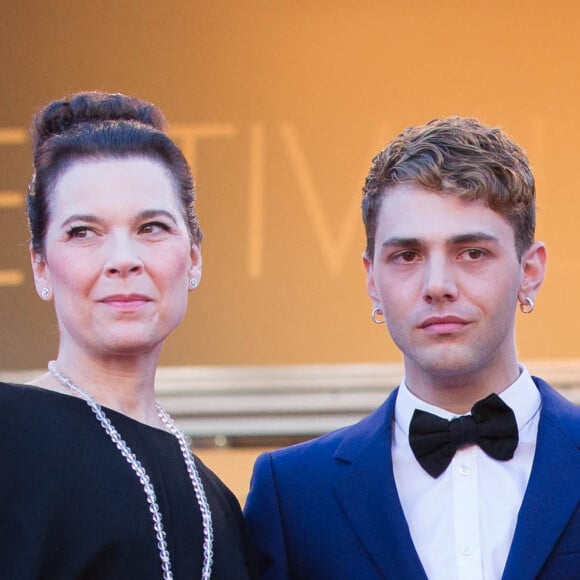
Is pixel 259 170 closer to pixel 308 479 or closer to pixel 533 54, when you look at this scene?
pixel 533 54

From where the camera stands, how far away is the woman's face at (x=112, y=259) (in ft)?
9.70

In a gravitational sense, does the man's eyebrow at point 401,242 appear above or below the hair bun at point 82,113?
below

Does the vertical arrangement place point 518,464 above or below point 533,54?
below

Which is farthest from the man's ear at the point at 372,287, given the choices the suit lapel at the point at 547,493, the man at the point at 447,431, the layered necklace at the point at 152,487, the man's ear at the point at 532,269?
the layered necklace at the point at 152,487

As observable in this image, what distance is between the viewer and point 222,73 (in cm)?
559

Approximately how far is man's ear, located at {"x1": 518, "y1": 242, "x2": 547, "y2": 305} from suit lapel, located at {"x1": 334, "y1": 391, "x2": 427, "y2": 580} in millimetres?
410

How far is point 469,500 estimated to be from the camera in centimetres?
307

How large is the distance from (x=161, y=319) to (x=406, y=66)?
2.76 metres

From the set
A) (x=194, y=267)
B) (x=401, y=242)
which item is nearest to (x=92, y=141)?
(x=194, y=267)

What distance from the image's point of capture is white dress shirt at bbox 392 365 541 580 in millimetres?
3002

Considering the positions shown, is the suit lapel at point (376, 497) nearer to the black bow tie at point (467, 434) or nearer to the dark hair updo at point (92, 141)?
the black bow tie at point (467, 434)

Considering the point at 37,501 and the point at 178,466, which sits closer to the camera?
the point at 37,501

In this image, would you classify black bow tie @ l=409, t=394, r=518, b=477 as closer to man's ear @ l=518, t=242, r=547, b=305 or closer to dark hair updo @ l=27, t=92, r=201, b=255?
man's ear @ l=518, t=242, r=547, b=305

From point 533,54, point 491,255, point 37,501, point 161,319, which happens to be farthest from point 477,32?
point 37,501
